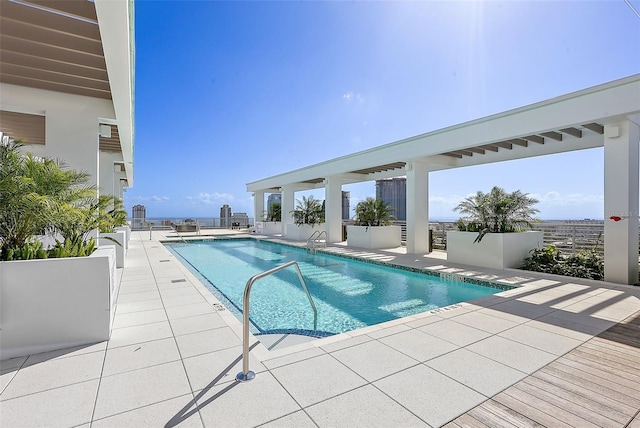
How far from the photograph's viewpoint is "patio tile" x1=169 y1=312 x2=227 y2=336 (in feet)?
11.1

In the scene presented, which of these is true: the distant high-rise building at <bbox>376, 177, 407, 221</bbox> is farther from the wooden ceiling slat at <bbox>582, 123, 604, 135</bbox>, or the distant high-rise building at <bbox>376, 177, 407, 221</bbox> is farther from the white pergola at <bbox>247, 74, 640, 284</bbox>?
the wooden ceiling slat at <bbox>582, 123, 604, 135</bbox>

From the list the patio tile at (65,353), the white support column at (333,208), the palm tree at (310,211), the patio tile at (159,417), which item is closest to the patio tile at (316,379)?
the patio tile at (159,417)

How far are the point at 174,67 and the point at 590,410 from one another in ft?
47.8

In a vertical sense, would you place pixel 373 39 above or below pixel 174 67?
below

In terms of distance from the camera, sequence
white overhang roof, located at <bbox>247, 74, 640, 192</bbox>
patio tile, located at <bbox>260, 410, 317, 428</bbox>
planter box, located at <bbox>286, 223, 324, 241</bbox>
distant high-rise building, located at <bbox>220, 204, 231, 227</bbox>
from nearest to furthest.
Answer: patio tile, located at <bbox>260, 410, 317, 428</bbox> < white overhang roof, located at <bbox>247, 74, 640, 192</bbox> < planter box, located at <bbox>286, 223, 324, 241</bbox> < distant high-rise building, located at <bbox>220, 204, 231, 227</bbox>

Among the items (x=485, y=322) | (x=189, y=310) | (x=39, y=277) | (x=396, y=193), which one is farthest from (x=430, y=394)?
A: (x=396, y=193)

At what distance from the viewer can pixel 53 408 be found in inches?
78.7

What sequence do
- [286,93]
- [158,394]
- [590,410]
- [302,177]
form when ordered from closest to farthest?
1. [590,410]
2. [158,394]
3. [286,93]
4. [302,177]

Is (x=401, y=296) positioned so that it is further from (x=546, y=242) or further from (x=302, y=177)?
(x=302, y=177)

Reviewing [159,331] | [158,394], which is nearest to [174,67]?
→ [159,331]

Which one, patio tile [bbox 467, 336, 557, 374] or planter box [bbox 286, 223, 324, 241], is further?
planter box [bbox 286, 223, 324, 241]

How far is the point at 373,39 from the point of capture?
8992 mm

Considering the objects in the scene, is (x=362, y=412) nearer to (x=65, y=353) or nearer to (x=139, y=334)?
(x=139, y=334)

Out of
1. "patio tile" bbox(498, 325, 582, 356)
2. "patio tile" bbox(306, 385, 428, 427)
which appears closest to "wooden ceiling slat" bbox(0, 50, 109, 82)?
"patio tile" bbox(306, 385, 428, 427)
